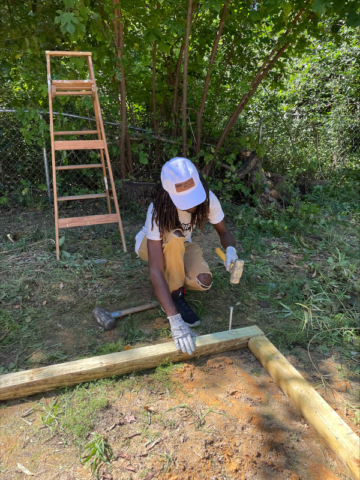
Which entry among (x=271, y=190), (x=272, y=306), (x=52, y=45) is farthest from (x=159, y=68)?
(x=272, y=306)

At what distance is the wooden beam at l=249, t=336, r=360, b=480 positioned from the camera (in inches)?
54.8

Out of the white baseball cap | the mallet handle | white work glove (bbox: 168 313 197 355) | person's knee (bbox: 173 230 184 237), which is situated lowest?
the mallet handle

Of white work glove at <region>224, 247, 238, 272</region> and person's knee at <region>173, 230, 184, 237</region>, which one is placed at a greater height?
person's knee at <region>173, 230, 184, 237</region>

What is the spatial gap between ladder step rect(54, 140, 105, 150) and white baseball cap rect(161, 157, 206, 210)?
1.54 metres

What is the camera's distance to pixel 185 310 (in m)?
2.45

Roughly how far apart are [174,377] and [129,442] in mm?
450

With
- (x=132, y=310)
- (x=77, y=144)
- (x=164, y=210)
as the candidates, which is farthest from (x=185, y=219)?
(x=77, y=144)

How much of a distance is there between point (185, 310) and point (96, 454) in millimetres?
1160

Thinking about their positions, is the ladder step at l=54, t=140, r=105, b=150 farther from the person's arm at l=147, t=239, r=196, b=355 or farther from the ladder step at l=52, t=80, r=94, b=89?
the person's arm at l=147, t=239, r=196, b=355

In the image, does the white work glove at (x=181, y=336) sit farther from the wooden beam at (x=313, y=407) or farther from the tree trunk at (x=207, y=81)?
the tree trunk at (x=207, y=81)

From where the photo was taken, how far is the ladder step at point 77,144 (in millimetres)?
3171

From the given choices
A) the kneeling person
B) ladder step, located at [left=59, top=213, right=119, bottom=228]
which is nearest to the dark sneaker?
the kneeling person

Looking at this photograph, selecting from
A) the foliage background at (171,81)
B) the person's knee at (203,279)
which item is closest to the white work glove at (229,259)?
the person's knee at (203,279)

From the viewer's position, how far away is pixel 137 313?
2.53 meters
